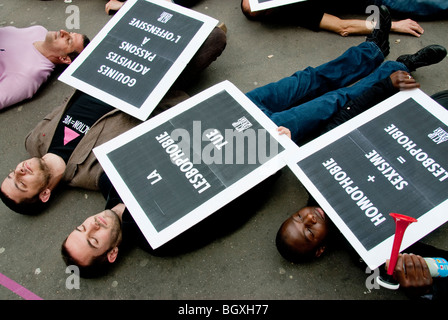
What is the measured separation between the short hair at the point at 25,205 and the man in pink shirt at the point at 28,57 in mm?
716

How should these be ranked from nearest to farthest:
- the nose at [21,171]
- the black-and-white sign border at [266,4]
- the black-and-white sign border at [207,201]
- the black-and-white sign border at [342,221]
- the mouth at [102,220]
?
the black-and-white sign border at [342,221] → the black-and-white sign border at [207,201] → the mouth at [102,220] → the nose at [21,171] → the black-and-white sign border at [266,4]

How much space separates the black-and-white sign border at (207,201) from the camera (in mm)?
1266

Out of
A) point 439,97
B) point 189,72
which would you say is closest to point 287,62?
point 189,72

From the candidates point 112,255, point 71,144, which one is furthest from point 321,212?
point 71,144

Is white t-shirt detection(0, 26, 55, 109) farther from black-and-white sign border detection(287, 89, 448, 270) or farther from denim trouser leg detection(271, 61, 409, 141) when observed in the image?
black-and-white sign border detection(287, 89, 448, 270)

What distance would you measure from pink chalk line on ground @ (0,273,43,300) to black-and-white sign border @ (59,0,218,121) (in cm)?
88

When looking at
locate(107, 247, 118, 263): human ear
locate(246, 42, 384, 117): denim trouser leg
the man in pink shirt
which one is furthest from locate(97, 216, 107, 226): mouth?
the man in pink shirt

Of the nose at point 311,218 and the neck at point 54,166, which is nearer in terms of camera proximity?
the nose at point 311,218

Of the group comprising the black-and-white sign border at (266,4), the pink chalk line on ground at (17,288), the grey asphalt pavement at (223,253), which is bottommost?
the pink chalk line on ground at (17,288)

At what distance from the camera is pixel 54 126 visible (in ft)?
5.38

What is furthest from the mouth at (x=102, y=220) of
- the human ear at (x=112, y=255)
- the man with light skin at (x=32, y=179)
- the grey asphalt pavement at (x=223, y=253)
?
the man with light skin at (x=32, y=179)

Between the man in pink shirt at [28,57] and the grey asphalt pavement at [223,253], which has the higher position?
the man in pink shirt at [28,57]

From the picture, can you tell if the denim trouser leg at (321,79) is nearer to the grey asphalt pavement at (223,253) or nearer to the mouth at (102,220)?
the grey asphalt pavement at (223,253)
